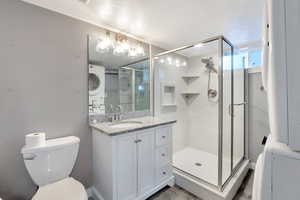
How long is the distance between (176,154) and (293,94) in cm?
268

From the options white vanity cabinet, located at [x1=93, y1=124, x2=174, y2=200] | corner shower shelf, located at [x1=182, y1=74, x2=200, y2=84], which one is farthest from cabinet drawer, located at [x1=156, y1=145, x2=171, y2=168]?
corner shower shelf, located at [x1=182, y1=74, x2=200, y2=84]

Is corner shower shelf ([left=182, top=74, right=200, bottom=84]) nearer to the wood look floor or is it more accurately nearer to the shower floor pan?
the shower floor pan

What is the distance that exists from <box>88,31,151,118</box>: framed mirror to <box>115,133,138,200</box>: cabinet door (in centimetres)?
57

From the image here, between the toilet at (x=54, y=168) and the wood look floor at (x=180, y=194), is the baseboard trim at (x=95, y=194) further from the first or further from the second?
the wood look floor at (x=180, y=194)

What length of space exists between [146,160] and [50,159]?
1.00 metres

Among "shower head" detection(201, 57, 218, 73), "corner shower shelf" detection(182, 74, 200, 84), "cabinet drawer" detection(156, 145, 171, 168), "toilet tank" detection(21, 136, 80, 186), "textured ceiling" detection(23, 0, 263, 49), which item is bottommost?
"cabinet drawer" detection(156, 145, 171, 168)

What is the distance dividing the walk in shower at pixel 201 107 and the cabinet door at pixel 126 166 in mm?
816

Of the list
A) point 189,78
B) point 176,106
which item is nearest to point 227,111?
point 176,106

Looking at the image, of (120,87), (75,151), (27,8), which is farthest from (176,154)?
(27,8)

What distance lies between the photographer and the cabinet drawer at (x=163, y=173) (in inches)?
71.1

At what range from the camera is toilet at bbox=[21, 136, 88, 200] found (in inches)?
44.1

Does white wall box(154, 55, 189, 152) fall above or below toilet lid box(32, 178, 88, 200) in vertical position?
above

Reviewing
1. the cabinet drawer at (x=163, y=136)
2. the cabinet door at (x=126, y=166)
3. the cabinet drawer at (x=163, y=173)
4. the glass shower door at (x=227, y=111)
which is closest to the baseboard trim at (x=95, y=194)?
the cabinet door at (x=126, y=166)

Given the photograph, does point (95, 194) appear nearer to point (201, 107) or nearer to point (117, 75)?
point (117, 75)
